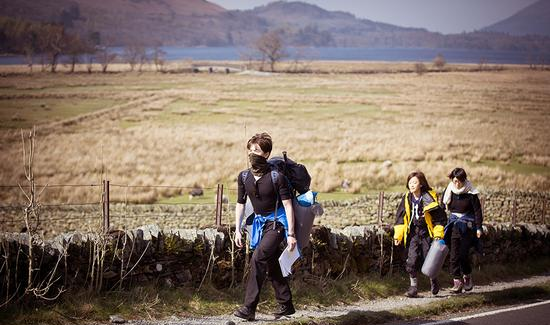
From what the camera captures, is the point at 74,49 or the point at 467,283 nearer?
the point at 467,283

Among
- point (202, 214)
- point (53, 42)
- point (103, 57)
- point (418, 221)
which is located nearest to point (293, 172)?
point (418, 221)

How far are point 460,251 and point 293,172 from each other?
3.86 m

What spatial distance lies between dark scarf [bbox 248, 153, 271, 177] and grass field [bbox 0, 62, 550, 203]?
1352 cm

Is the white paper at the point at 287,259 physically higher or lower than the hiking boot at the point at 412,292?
higher

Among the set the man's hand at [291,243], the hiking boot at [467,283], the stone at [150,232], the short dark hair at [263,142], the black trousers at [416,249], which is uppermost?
the short dark hair at [263,142]

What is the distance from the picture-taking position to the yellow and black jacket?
8.84m

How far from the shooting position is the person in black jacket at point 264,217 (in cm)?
688

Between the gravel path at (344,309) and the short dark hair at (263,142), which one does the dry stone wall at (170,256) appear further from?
the short dark hair at (263,142)

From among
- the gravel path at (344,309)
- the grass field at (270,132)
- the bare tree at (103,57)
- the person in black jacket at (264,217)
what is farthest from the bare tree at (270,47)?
the person in black jacket at (264,217)

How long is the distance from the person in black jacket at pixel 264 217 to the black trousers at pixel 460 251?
3.57 metres

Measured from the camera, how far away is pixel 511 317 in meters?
8.16

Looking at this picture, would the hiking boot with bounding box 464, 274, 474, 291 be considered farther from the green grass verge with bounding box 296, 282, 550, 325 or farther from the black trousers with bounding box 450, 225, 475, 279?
the green grass verge with bounding box 296, 282, 550, 325

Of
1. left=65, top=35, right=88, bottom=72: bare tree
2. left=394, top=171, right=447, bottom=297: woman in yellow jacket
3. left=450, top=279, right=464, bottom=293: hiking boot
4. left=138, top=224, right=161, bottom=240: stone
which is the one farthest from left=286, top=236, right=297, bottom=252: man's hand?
left=65, top=35, right=88, bottom=72: bare tree

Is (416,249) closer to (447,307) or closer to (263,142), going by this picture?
(447,307)
